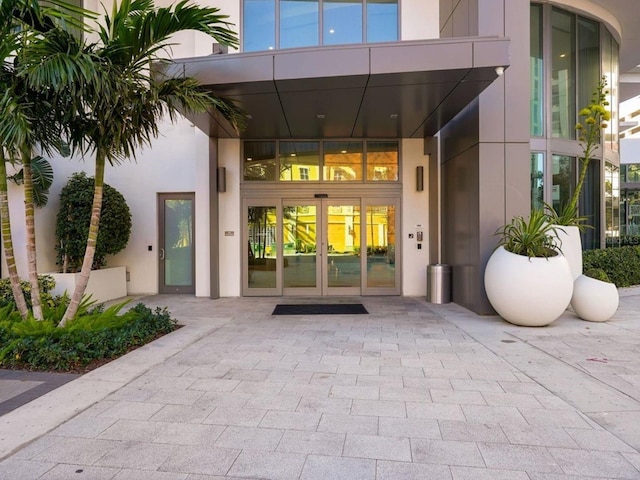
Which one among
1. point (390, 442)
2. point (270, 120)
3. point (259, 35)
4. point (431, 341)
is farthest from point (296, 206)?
point (390, 442)

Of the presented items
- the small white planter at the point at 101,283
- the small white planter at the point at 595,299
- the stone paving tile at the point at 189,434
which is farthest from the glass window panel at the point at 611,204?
the small white planter at the point at 101,283

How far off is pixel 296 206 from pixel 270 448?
24.9 ft

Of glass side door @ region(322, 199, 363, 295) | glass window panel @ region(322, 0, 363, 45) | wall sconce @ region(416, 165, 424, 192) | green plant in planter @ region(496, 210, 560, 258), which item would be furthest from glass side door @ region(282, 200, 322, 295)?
green plant in planter @ region(496, 210, 560, 258)

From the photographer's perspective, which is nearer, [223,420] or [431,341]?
[223,420]

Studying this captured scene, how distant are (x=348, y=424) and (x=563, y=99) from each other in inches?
370

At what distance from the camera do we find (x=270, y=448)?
300 cm

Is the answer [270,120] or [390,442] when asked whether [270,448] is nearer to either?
[390,442]

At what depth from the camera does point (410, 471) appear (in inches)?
107

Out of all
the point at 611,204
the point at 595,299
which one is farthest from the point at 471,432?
the point at 611,204

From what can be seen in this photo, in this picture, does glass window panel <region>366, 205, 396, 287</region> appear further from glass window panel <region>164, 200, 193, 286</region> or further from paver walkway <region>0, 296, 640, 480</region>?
glass window panel <region>164, 200, 193, 286</region>

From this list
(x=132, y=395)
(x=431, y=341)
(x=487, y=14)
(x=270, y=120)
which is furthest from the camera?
(x=270, y=120)

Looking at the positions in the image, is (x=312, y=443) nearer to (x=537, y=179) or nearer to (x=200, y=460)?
(x=200, y=460)

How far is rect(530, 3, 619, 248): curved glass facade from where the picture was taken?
360 inches

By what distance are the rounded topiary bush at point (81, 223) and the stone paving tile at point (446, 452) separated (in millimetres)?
8159
